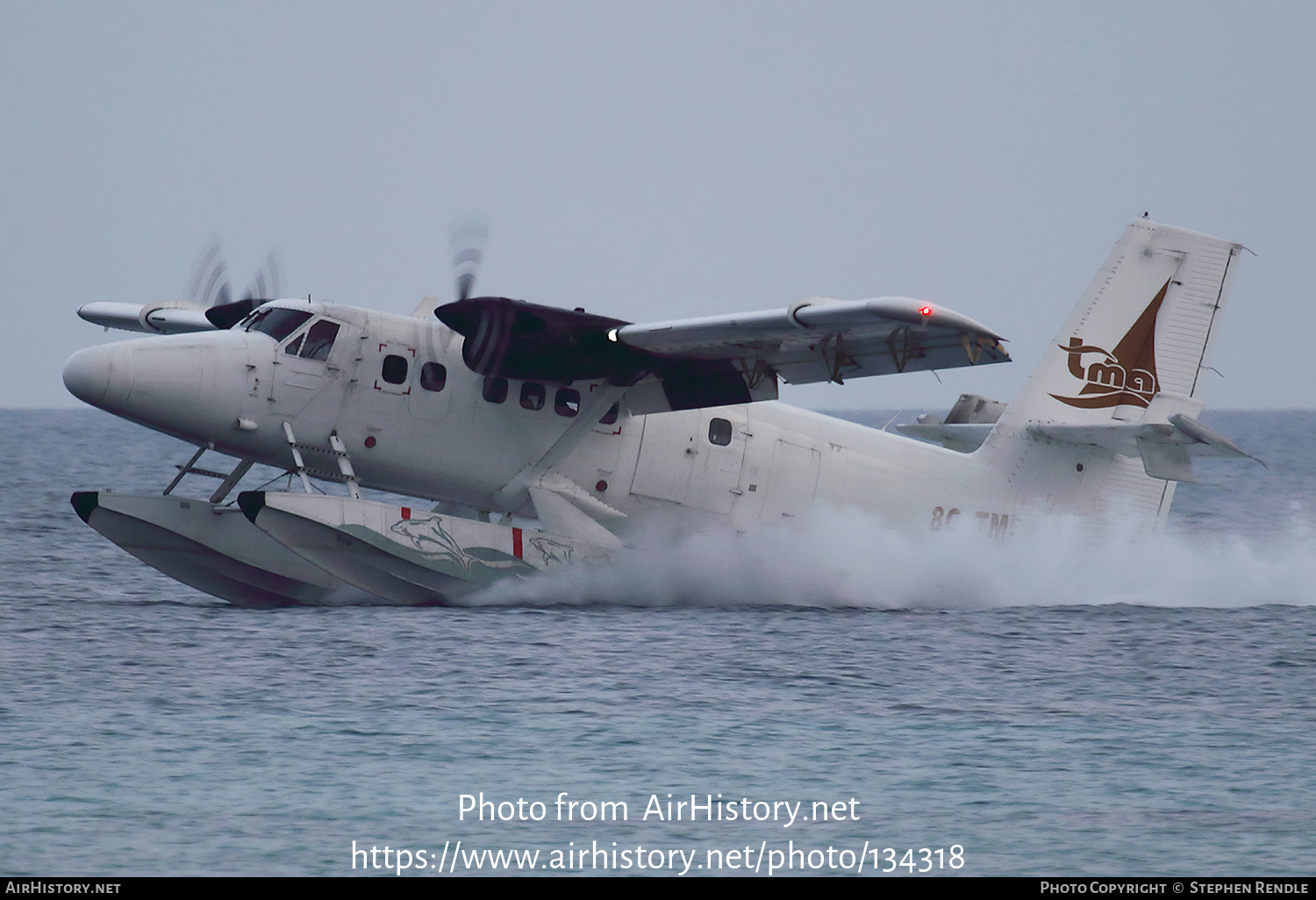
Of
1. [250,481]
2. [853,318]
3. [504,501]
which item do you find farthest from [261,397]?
[250,481]

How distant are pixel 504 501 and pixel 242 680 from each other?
564 cm

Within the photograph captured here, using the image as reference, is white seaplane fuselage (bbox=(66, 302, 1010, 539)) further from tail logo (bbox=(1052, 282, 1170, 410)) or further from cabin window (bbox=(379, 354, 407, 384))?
tail logo (bbox=(1052, 282, 1170, 410))

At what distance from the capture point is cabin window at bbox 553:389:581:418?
19.2 metres

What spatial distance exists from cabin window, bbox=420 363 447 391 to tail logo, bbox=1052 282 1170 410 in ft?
28.0

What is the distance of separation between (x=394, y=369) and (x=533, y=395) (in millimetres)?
1748

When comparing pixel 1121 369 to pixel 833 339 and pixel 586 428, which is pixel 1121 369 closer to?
pixel 833 339

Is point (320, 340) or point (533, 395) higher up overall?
point (320, 340)

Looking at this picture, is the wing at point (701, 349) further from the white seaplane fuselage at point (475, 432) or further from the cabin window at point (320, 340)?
the cabin window at point (320, 340)

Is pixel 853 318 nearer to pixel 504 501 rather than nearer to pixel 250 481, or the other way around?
pixel 504 501

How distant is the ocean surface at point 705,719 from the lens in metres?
10.0

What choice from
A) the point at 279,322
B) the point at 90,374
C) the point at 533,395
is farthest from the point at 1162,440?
the point at 90,374

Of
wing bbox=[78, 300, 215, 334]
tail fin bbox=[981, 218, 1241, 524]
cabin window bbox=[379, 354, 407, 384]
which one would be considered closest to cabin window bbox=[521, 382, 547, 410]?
cabin window bbox=[379, 354, 407, 384]

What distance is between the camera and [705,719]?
43.1 feet

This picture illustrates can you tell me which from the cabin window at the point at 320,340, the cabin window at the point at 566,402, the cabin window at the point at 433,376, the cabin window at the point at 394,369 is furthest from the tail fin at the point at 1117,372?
the cabin window at the point at 320,340
